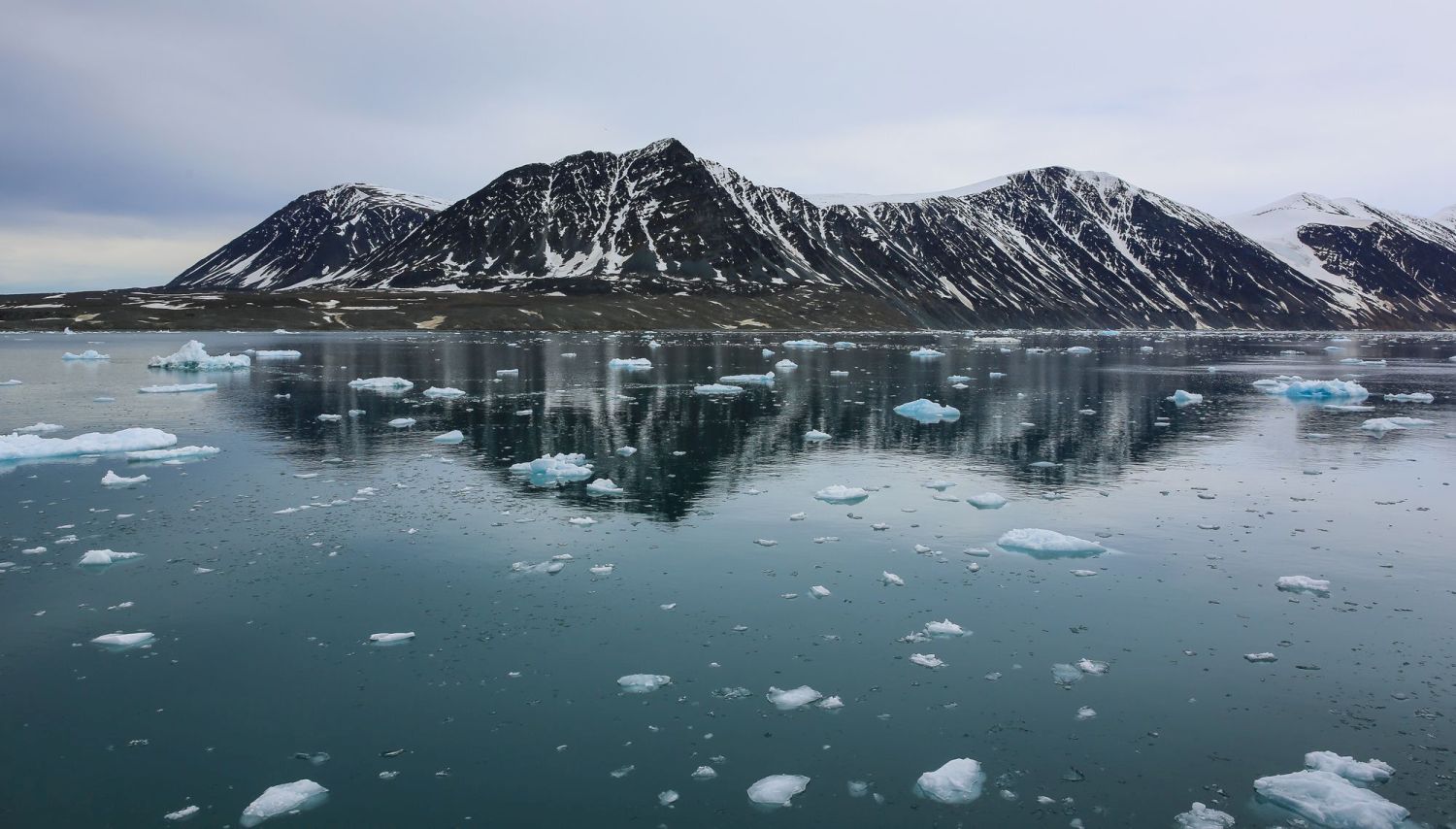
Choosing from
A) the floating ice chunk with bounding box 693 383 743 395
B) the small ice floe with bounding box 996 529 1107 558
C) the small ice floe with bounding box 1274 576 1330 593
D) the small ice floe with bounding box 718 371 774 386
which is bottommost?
the small ice floe with bounding box 1274 576 1330 593

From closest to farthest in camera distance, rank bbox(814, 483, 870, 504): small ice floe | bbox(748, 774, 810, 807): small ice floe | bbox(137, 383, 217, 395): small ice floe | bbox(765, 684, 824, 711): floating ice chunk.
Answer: bbox(748, 774, 810, 807): small ice floe
bbox(765, 684, 824, 711): floating ice chunk
bbox(814, 483, 870, 504): small ice floe
bbox(137, 383, 217, 395): small ice floe

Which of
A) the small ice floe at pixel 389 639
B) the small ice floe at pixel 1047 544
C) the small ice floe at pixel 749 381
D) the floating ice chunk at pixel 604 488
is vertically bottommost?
the small ice floe at pixel 389 639

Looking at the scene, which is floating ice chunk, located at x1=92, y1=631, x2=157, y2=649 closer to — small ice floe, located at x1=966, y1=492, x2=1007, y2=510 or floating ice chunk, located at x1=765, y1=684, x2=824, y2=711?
floating ice chunk, located at x1=765, y1=684, x2=824, y2=711

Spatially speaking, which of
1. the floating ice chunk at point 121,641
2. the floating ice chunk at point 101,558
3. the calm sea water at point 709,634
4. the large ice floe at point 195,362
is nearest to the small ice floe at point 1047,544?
the calm sea water at point 709,634

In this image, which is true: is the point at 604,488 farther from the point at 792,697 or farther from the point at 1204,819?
the point at 1204,819

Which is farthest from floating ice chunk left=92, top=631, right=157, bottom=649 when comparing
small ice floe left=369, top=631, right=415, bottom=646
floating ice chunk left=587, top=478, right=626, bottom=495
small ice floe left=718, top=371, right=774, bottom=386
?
small ice floe left=718, top=371, right=774, bottom=386

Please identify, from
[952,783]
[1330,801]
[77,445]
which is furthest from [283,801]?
[77,445]

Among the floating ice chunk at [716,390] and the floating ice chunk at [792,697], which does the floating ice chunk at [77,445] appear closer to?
the floating ice chunk at [792,697]
